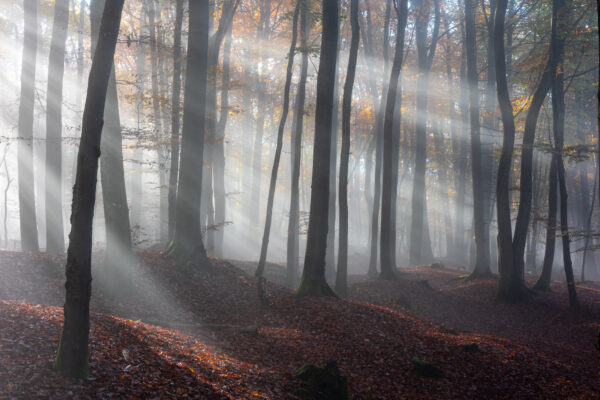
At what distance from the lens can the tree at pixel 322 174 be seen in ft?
36.7

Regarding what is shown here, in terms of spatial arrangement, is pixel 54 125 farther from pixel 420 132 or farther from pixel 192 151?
pixel 420 132

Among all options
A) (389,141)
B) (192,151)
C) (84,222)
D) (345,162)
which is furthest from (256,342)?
(389,141)

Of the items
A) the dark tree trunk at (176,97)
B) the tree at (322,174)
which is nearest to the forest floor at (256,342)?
the tree at (322,174)

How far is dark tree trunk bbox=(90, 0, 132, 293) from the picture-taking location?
388 inches

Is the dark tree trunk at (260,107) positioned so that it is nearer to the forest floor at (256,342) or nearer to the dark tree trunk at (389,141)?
the dark tree trunk at (389,141)

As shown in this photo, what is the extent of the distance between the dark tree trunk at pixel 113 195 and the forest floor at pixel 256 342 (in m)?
0.45

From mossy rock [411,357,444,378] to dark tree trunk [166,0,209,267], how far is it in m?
6.92

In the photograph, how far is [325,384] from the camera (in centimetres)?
619

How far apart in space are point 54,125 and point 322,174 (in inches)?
344

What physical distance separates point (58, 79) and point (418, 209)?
1773 cm

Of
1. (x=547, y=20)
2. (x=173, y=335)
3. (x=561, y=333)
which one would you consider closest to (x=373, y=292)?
(x=561, y=333)

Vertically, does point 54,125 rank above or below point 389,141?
below

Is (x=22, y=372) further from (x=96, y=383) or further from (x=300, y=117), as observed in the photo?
(x=300, y=117)

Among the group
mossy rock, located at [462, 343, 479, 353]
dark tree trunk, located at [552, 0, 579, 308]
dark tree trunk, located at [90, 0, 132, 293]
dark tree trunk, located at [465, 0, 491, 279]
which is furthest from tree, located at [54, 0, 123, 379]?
dark tree trunk, located at [465, 0, 491, 279]
